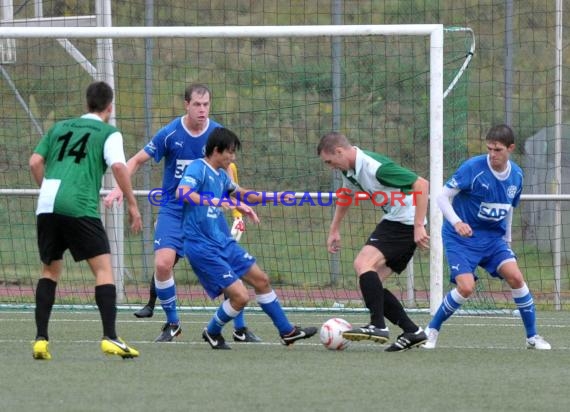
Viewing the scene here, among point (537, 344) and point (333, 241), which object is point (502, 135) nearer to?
point (333, 241)

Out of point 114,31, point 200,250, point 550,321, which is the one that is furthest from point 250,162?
point 200,250

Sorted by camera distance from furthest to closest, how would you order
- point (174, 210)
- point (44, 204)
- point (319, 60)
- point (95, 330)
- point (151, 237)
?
point (319, 60), point (151, 237), point (95, 330), point (174, 210), point (44, 204)

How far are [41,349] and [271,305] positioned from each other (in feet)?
5.79

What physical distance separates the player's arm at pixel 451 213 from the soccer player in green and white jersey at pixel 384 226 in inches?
8.7

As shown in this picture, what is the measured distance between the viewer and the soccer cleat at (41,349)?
753 centimetres

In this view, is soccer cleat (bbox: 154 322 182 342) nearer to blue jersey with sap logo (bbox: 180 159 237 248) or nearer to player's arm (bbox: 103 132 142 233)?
blue jersey with sap logo (bbox: 180 159 237 248)

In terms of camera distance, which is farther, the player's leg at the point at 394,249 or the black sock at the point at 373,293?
the player's leg at the point at 394,249

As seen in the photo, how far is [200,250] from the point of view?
835cm

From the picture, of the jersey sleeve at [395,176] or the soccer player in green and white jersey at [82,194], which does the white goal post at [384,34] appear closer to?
the jersey sleeve at [395,176]

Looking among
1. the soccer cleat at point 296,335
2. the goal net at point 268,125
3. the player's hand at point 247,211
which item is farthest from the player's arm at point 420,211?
the goal net at point 268,125

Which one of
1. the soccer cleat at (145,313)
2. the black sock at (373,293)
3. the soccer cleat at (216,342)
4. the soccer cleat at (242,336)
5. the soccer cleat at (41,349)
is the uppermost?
the black sock at (373,293)

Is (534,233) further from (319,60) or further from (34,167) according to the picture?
(34,167)

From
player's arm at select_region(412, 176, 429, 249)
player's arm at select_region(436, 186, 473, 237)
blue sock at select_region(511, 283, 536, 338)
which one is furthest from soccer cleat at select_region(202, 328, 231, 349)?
blue sock at select_region(511, 283, 536, 338)

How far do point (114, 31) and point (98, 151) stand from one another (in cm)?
378
